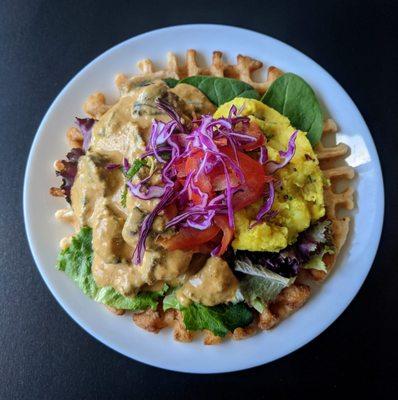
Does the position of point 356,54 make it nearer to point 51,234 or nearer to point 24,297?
point 51,234

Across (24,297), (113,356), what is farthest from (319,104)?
(24,297)

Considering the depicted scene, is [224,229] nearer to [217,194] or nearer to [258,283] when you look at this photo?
[217,194]

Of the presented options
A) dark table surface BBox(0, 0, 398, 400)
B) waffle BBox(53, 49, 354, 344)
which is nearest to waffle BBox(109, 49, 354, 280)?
waffle BBox(53, 49, 354, 344)

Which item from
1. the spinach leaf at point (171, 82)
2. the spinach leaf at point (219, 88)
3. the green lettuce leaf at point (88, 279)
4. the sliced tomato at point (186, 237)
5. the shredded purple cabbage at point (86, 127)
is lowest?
the green lettuce leaf at point (88, 279)

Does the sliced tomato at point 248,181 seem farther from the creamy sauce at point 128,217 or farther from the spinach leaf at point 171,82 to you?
the spinach leaf at point 171,82

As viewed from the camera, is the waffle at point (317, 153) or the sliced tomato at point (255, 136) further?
the waffle at point (317, 153)

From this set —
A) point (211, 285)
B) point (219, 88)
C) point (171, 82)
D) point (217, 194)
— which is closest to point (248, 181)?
point (217, 194)

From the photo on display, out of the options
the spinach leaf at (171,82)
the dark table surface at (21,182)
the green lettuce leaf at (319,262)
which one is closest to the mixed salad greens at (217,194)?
the green lettuce leaf at (319,262)
